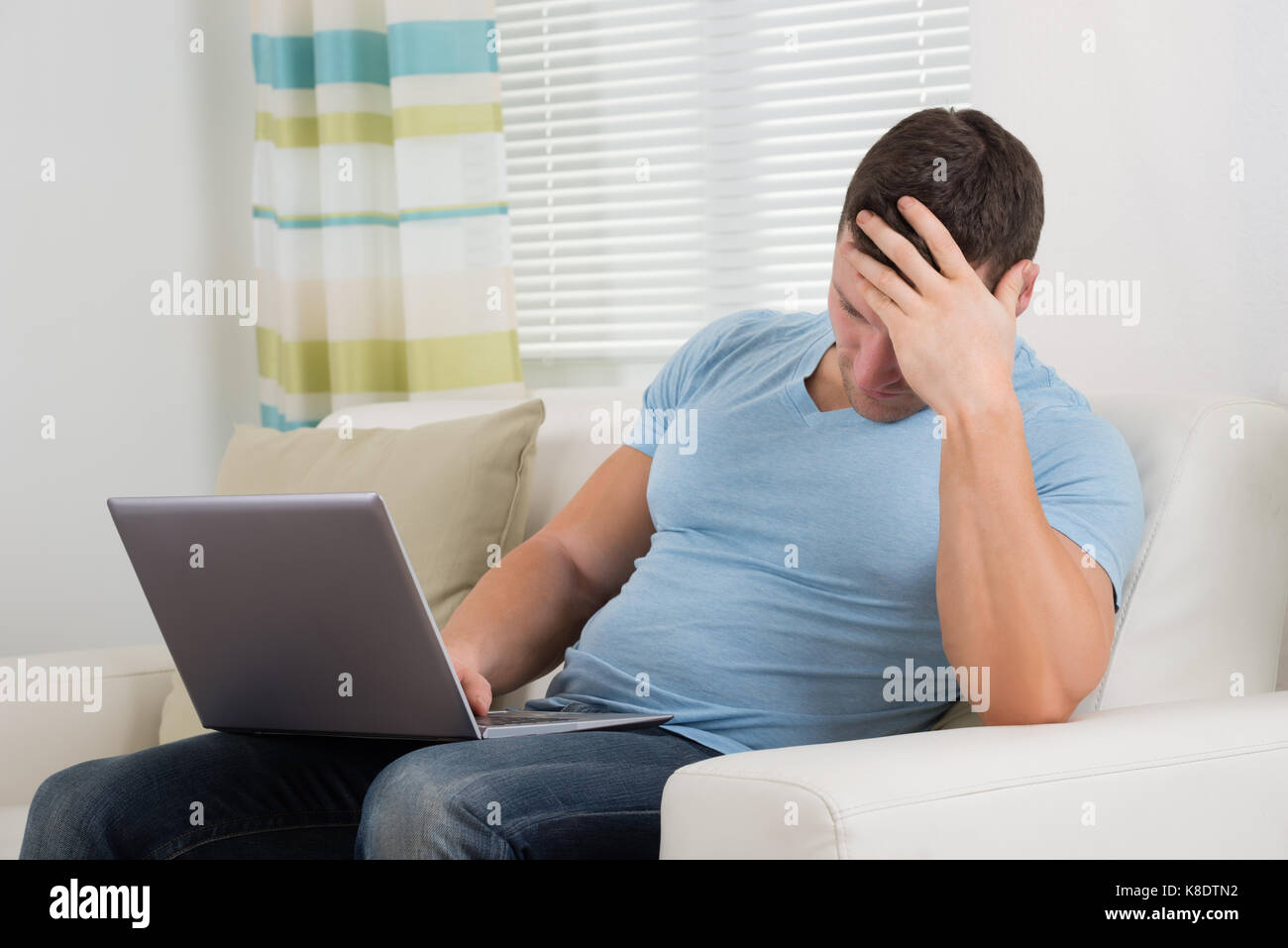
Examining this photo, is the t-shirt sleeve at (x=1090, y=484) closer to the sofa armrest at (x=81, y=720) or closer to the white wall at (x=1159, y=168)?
the white wall at (x=1159, y=168)

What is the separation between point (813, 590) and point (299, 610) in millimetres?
450

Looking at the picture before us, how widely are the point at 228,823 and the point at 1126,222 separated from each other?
116 centimetres

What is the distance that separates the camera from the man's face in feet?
3.79

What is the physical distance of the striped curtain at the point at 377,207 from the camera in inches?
84.6

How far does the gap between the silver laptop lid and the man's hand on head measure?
0.43m

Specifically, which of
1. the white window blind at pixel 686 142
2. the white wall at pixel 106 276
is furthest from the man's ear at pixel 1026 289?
the white wall at pixel 106 276

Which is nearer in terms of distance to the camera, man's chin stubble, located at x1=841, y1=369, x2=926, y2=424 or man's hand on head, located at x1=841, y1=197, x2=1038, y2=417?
man's hand on head, located at x1=841, y1=197, x2=1038, y2=417

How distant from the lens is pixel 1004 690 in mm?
979

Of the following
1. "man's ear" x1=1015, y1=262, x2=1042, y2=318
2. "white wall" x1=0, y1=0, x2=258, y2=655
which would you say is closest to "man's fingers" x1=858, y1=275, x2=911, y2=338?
"man's ear" x1=1015, y1=262, x2=1042, y2=318

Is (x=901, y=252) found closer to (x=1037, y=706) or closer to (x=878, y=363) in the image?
(x=878, y=363)

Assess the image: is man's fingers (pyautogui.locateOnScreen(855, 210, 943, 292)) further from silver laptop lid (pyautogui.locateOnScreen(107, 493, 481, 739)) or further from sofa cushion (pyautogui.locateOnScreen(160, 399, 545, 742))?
sofa cushion (pyautogui.locateOnScreen(160, 399, 545, 742))

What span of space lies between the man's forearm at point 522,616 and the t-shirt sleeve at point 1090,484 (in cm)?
49
